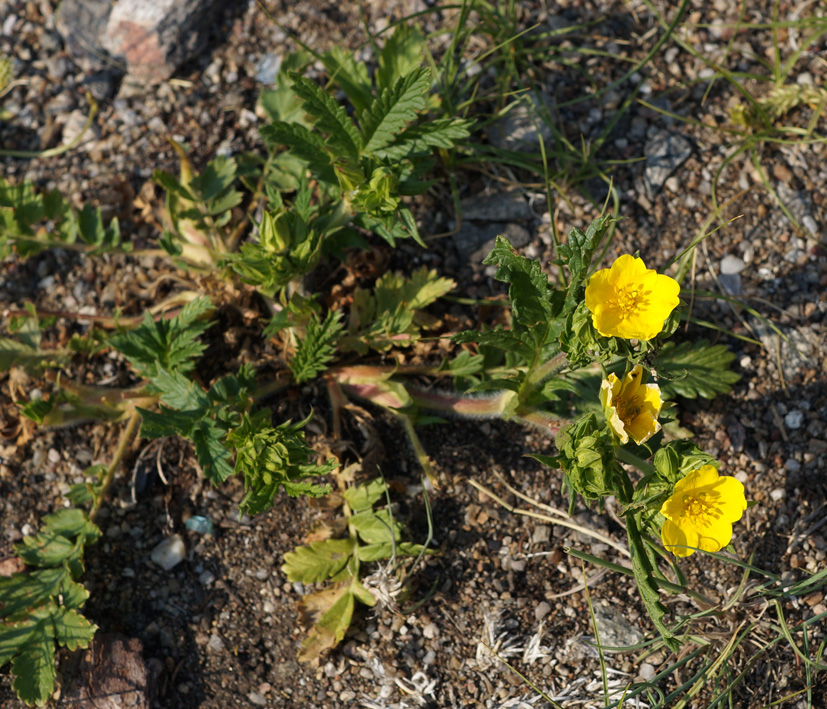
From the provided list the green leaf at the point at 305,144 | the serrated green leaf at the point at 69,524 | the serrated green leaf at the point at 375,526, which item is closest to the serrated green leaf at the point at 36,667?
the serrated green leaf at the point at 69,524

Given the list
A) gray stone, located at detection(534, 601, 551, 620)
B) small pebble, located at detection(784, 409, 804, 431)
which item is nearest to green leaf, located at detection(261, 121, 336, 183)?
gray stone, located at detection(534, 601, 551, 620)

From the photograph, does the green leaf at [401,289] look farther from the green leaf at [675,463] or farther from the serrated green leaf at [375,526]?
the green leaf at [675,463]

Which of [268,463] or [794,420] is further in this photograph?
[794,420]

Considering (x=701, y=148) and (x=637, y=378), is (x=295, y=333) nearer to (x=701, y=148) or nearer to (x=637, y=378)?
(x=637, y=378)

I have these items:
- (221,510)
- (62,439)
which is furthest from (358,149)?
(62,439)

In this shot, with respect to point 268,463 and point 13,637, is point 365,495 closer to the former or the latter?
point 268,463

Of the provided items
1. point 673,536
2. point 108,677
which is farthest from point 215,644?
point 673,536
